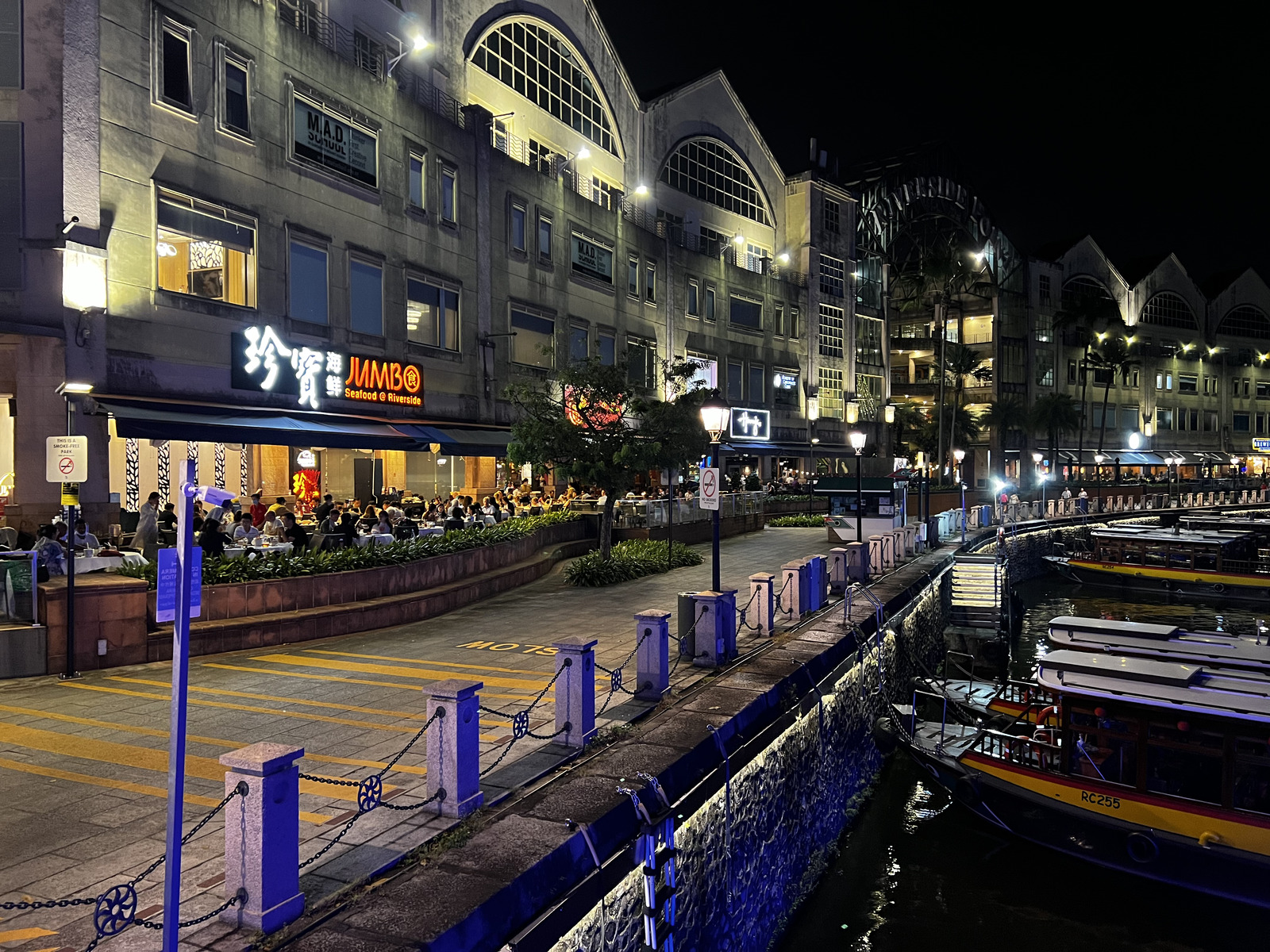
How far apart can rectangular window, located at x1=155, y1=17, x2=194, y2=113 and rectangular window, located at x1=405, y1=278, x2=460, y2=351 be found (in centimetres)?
826

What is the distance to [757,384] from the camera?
168 feet

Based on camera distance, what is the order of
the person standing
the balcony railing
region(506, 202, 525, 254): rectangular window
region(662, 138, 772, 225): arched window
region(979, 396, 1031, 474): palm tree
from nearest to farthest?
the person standing, the balcony railing, region(506, 202, 525, 254): rectangular window, region(662, 138, 772, 225): arched window, region(979, 396, 1031, 474): palm tree

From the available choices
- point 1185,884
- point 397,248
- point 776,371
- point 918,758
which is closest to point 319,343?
point 397,248

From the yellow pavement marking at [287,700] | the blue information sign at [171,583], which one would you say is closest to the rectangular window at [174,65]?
the yellow pavement marking at [287,700]

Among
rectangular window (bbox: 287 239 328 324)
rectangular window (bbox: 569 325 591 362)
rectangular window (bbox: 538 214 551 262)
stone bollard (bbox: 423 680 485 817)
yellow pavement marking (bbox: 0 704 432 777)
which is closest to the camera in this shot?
stone bollard (bbox: 423 680 485 817)

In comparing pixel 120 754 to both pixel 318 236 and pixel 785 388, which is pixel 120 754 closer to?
pixel 318 236

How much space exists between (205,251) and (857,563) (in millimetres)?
17484

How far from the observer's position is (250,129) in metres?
22.0

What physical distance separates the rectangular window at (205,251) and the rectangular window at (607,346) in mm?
17674

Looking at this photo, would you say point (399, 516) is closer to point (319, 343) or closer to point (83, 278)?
point (319, 343)

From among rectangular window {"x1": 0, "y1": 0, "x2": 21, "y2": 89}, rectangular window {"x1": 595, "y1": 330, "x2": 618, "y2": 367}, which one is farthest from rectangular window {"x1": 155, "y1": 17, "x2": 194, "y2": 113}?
rectangular window {"x1": 595, "y1": 330, "x2": 618, "y2": 367}

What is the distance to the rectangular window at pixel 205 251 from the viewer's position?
20016mm

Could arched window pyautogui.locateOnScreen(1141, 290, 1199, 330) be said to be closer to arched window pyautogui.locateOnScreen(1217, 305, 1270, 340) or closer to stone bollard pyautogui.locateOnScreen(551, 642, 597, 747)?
arched window pyautogui.locateOnScreen(1217, 305, 1270, 340)

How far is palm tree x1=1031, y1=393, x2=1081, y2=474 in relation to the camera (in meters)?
68.8
